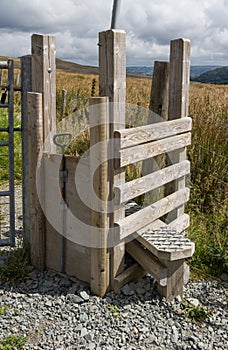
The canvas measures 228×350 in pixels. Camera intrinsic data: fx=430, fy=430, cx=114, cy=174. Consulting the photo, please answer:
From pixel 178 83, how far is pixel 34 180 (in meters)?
1.62

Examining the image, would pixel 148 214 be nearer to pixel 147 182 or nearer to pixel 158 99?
pixel 147 182

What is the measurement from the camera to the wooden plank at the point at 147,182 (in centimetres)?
334

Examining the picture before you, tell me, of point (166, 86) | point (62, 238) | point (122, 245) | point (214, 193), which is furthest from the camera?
point (214, 193)

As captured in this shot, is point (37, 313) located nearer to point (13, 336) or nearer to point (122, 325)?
point (13, 336)

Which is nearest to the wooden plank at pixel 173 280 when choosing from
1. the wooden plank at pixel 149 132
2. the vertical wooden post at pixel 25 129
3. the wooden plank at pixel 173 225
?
the wooden plank at pixel 173 225

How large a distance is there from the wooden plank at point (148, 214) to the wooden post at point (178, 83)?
135 millimetres

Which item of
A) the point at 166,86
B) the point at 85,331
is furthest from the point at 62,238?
the point at 166,86

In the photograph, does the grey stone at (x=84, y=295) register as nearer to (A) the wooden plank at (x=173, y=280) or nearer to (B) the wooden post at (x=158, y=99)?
(A) the wooden plank at (x=173, y=280)

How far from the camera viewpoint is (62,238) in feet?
12.6

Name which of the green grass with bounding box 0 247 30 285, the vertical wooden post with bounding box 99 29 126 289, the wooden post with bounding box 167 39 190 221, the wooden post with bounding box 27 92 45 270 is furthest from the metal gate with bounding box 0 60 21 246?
the wooden post with bounding box 167 39 190 221

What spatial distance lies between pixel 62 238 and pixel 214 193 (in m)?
2.54

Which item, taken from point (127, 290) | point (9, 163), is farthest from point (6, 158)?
point (127, 290)

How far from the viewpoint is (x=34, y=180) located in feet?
12.6

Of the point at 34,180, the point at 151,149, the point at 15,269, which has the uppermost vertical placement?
the point at 151,149
